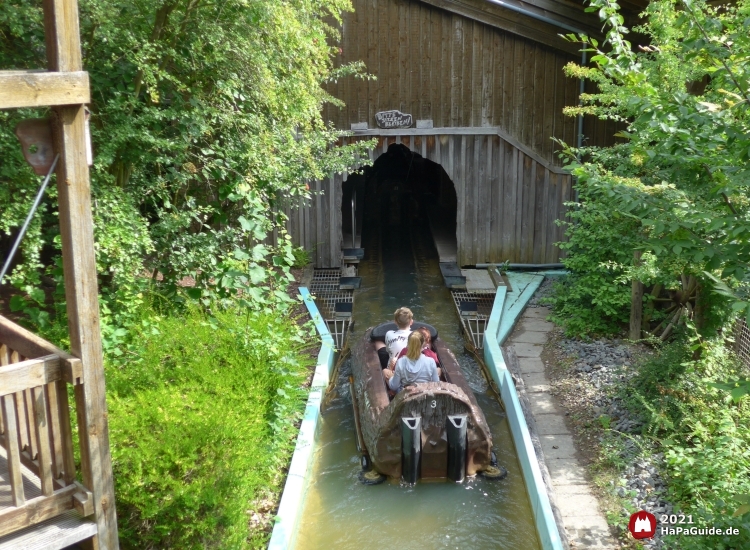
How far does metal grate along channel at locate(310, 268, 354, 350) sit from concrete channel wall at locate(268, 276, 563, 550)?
15.2 inches

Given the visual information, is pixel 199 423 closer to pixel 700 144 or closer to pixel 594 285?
pixel 700 144

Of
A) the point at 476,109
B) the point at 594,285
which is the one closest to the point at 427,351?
the point at 594,285

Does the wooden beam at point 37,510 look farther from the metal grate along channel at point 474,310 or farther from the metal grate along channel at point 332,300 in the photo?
the metal grate along channel at point 474,310

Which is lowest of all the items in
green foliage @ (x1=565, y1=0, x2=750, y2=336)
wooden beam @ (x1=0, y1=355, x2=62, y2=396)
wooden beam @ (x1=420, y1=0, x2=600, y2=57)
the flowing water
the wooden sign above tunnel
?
the flowing water

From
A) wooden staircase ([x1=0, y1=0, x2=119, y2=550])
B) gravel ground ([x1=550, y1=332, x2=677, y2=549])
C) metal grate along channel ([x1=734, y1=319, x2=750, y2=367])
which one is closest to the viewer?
wooden staircase ([x1=0, y1=0, x2=119, y2=550])

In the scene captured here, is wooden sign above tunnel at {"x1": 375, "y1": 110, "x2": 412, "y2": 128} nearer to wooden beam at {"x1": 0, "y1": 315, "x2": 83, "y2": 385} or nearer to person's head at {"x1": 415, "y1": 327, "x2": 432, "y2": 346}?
person's head at {"x1": 415, "y1": 327, "x2": 432, "y2": 346}

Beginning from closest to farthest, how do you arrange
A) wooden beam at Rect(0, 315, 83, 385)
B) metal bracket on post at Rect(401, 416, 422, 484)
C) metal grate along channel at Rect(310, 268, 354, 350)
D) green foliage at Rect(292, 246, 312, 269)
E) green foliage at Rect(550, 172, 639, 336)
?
wooden beam at Rect(0, 315, 83, 385), metal bracket on post at Rect(401, 416, 422, 484), green foliage at Rect(550, 172, 639, 336), metal grate along channel at Rect(310, 268, 354, 350), green foliage at Rect(292, 246, 312, 269)

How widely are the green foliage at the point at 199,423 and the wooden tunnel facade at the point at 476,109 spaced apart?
624cm

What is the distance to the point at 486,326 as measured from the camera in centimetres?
1057

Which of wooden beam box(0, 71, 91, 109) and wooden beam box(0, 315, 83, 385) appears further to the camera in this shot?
wooden beam box(0, 315, 83, 385)

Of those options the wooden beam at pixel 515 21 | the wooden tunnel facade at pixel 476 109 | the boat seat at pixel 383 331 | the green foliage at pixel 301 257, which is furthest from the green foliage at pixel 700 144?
the green foliage at pixel 301 257

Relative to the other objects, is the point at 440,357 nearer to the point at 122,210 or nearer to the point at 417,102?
the point at 122,210

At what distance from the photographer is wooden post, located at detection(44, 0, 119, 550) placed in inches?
151

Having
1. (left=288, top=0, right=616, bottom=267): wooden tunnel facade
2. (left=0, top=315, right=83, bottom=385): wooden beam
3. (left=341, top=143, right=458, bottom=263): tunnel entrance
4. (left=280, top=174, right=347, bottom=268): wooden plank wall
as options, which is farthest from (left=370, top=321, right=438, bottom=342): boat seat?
(left=0, top=315, right=83, bottom=385): wooden beam
